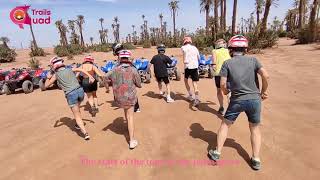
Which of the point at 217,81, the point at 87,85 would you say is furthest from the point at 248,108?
the point at 87,85

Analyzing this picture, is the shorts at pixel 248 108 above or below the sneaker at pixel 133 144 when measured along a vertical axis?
above

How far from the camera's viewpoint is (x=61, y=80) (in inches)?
225

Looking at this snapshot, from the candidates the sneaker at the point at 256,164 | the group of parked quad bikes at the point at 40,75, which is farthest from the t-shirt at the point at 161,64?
the sneaker at the point at 256,164

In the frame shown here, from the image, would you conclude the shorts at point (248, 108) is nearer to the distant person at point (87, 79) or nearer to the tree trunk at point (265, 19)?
the distant person at point (87, 79)

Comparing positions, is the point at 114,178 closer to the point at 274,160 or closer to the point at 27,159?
the point at 27,159

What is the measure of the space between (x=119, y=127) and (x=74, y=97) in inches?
53.8

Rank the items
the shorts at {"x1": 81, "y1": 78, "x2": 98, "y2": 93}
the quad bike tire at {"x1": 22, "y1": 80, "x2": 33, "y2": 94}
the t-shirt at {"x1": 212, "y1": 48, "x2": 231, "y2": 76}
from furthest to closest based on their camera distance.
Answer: the quad bike tire at {"x1": 22, "y1": 80, "x2": 33, "y2": 94} < the shorts at {"x1": 81, "y1": 78, "x2": 98, "y2": 93} < the t-shirt at {"x1": 212, "y1": 48, "x2": 231, "y2": 76}

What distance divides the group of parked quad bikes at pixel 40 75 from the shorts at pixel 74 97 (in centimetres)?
590

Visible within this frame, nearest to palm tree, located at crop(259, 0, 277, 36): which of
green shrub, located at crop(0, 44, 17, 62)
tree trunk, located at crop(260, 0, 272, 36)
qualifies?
tree trunk, located at crop(260, 0, 272, 36)

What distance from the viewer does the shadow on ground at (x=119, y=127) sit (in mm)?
6243

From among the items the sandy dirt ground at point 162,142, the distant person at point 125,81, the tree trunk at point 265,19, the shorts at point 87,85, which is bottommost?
the sandy dirt ground at point 162,142

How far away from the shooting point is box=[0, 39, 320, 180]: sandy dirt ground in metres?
4.54

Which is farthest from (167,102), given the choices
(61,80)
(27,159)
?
(27,159)

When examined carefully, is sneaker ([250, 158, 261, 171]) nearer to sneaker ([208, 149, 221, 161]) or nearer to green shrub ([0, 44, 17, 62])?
sneaker ([208, 149, 221, 161])
